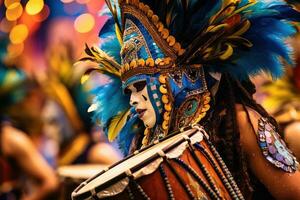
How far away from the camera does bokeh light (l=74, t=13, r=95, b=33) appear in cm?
1053

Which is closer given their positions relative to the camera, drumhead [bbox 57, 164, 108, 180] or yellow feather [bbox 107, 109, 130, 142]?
yellow feather [bbox 107, 109, 130, 142]

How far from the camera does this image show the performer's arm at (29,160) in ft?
22.9

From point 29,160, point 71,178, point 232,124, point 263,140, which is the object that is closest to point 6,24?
point 29,160

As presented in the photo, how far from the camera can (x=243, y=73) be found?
3.68 metres

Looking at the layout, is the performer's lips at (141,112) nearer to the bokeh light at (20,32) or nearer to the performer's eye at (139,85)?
the performer's eye at (139,85)

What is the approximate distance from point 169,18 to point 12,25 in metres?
7.55

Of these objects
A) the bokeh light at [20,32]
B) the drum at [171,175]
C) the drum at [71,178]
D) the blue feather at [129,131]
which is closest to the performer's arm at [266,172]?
the drum at [171,175]

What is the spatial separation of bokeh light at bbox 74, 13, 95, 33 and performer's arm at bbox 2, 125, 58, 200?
329cm

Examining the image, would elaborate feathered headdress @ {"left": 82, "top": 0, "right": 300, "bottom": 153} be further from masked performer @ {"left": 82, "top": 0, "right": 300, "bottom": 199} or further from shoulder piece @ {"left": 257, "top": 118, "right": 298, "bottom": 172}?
shoulder piece @ {"left": 257, "top": 118, "right": 298, "bottom": 172}

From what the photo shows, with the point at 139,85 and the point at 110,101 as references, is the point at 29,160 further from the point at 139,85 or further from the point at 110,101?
the point at 139,85

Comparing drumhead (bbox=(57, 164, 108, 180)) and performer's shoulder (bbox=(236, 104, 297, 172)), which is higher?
performer's shoulder (bbox=(236, 104, 297, 172))

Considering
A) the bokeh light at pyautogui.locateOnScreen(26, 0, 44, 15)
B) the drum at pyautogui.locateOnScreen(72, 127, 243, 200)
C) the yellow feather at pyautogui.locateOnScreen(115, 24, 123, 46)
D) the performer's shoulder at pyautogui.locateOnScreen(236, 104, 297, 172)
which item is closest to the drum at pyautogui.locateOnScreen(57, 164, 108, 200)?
the yellow feather at pyautogui.locateOnScreen(115, 24, 123, 46)

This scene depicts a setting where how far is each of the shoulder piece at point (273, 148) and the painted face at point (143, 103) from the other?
1.49 feet

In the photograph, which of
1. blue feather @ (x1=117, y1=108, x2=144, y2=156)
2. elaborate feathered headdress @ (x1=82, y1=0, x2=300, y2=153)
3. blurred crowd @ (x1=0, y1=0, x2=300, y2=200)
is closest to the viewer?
elaborate feathered headdress @ (x1=82, y1=0, x2=300, y2=153)
